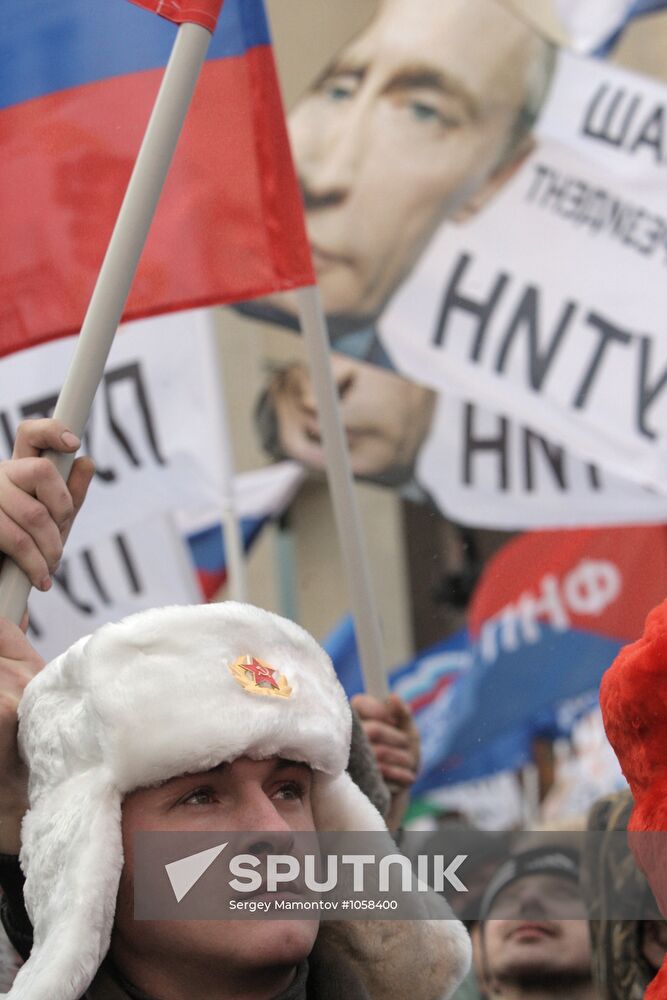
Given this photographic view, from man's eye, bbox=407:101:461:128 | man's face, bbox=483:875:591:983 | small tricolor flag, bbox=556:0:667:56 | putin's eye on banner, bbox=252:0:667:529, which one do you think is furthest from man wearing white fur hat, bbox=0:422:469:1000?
small tricolor flag, bbox=556:0:667:56

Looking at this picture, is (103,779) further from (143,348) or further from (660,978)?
(143,348)

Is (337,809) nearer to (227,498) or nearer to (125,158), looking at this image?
(125,158)

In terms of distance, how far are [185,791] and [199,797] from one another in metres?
0.02

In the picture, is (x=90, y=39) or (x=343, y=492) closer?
(x=343, y=492)

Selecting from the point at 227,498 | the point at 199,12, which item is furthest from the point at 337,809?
the point at 227,498

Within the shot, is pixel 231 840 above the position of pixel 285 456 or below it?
above

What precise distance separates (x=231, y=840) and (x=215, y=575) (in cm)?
473

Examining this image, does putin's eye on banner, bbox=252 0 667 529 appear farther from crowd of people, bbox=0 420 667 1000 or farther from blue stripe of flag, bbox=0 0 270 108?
crowd of people, bbox=0 420 667 1000

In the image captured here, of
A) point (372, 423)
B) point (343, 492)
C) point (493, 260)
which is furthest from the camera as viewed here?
point (372, 423)

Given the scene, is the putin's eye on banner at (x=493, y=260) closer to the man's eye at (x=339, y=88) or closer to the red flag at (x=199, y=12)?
the man's eye at (x=339, y=88)

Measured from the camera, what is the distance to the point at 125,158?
3.24 metres

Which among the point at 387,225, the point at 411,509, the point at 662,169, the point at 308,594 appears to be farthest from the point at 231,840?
the point at 411,509

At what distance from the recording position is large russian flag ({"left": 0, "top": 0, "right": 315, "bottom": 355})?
3.16 metres

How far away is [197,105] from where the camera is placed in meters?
3.19
